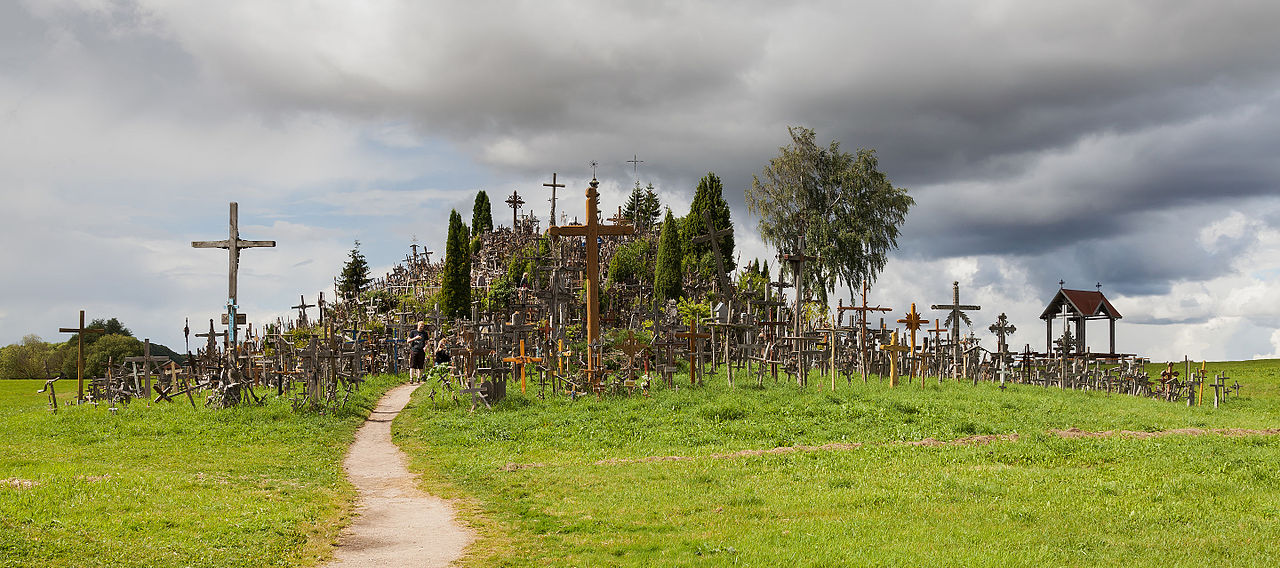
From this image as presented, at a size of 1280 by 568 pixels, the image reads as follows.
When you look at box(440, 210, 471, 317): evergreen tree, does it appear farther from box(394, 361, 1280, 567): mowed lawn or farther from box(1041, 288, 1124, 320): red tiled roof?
A: box(1041, 288, 1124, 320): red tiled roof

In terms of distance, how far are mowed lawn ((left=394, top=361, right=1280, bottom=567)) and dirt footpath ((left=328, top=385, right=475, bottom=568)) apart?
516 millimetres

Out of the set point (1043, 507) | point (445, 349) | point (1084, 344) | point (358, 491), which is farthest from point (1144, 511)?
point (1084, 344)

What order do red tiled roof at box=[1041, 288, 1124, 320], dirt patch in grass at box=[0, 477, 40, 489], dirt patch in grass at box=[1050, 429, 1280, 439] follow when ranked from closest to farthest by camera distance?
dirt patch in grass at box=[0, 477, 40, 489]
dirt patch in grass at box=[1050, 429, 1280, 439]
red tiled roof at box=[1041, 288, 1124, 320]

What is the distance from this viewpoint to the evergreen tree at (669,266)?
5747cm

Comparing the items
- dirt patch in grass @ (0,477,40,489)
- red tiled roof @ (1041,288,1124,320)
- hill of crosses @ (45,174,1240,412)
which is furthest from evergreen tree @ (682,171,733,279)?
dirt patch in grass @ (0,477,40,489)

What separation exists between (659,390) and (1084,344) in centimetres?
3170

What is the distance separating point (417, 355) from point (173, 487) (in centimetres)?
2588

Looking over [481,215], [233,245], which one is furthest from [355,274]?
[233,245]

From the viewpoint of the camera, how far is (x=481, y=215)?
74812 millimetres

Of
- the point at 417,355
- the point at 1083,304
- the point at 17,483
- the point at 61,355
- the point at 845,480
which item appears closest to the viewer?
the point at 17,483

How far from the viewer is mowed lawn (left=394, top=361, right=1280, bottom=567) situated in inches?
458

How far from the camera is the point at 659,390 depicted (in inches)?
1085

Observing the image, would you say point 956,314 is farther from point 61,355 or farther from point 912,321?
point 61,355

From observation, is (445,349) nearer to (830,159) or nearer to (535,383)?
(535,383)
